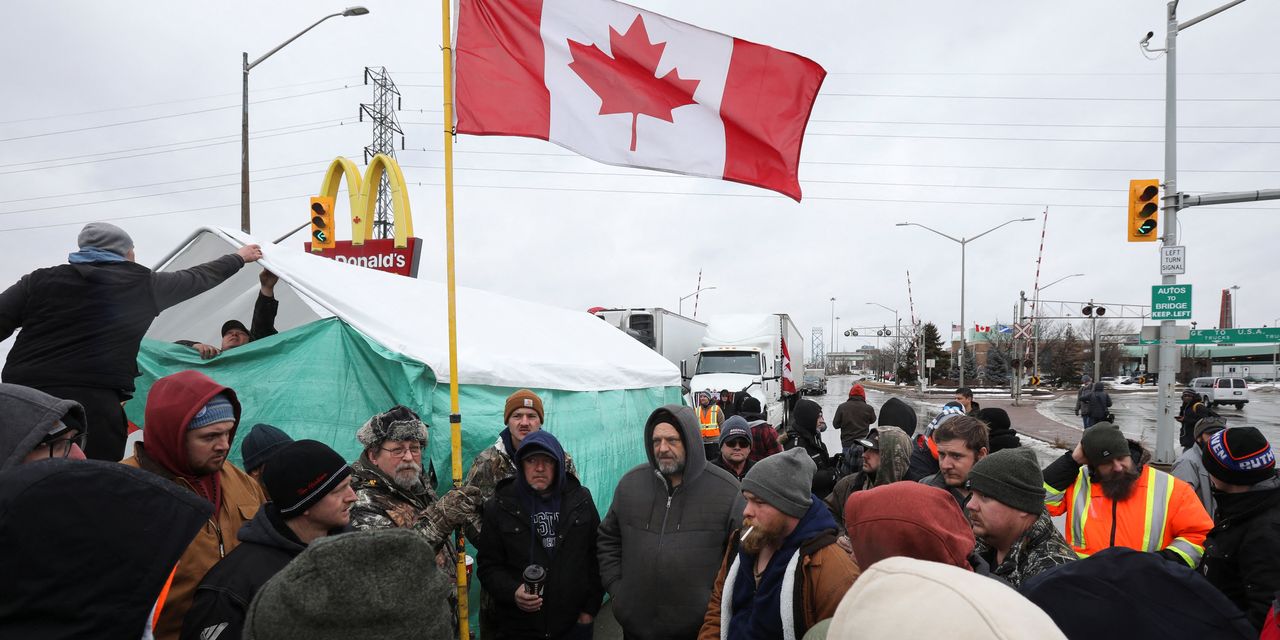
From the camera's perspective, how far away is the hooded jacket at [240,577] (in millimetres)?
1881

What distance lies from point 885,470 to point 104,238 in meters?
4.70

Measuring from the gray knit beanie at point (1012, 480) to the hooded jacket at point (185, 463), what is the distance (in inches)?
124

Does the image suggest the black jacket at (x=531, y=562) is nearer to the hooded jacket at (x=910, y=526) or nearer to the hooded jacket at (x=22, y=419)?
the hooded jacket at (x=910, y=526)

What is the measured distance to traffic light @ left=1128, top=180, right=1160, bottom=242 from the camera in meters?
11.7

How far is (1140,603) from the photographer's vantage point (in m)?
1.62

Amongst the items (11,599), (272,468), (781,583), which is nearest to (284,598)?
(11,599)

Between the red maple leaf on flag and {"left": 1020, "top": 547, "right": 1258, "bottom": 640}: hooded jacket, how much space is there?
4002 mm

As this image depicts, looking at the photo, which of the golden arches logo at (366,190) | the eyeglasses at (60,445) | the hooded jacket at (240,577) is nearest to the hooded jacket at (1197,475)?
the hooded jacket at (240,577)

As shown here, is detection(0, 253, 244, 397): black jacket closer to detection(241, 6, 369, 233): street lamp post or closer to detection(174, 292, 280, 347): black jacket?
detection(174, 292, 280, 347): black jacket

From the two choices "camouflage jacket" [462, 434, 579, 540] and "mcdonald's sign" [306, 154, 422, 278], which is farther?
"mcdonald's sign" [306, 154, 422, 278]

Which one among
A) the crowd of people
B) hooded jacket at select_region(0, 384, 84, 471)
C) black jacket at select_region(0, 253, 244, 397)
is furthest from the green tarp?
hooded jacket at select_region(0, 384, 84, 471)

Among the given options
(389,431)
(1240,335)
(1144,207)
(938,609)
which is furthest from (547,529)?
(1240,335)

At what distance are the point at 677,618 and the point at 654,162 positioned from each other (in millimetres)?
3228

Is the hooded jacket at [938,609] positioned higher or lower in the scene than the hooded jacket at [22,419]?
lower
